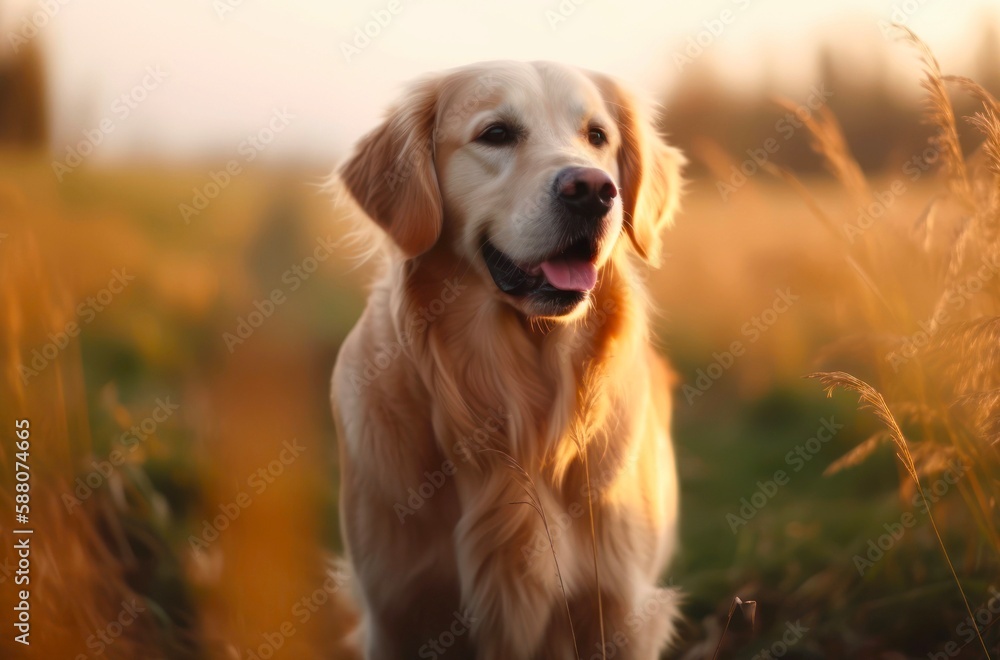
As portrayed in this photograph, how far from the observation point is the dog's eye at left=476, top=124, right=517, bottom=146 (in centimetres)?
207

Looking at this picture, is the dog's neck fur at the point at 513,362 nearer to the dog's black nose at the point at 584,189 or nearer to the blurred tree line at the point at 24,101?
the dog's black nose at the point at 584,189

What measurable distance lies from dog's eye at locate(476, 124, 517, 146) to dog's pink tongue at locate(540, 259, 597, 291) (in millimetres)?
357

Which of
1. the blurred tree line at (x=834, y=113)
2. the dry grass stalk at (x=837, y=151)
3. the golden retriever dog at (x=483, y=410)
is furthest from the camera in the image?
the blurred tree line at (x=834, y=113)

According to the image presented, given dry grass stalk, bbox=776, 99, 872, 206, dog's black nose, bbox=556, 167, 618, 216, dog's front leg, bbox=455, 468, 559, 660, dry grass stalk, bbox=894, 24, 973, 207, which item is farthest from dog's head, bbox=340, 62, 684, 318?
dry grass stalk, bbox=894, 24, 973, 207

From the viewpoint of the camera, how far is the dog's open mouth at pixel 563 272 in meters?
1.98

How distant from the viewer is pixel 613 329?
2.18m

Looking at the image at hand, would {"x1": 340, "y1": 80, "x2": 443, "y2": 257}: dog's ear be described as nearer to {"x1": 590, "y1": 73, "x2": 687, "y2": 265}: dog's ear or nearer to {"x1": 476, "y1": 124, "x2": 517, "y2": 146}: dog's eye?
{"x1": 476, "y1": 124, "x2": 517, "y2": 146}: dog's eye

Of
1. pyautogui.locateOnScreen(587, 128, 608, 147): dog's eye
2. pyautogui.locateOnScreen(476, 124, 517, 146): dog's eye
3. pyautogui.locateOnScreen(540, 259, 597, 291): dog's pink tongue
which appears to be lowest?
pyautogui.locateOnScreen(540, 259, 597, 291): dog's pink tongue

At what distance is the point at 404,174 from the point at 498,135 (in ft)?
0.90

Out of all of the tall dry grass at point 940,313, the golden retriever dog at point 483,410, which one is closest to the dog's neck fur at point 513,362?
the golden retriever dog at point 483,410

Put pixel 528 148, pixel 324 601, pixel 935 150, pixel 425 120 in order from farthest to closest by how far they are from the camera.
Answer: pixel 935 150, pixel 324 601, pixel 425 120, pixel 528 148

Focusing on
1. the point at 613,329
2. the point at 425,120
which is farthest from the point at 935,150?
the point at 425,120

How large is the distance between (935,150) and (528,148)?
163cm

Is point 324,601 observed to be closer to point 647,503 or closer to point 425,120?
point 647,503
